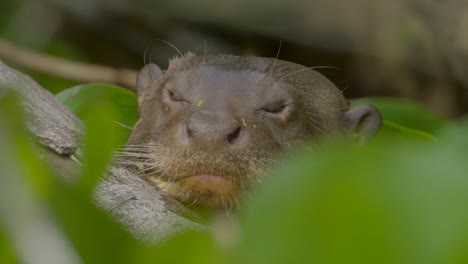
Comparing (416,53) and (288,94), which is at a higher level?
(416,53)

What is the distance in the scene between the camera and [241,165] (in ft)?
10.9

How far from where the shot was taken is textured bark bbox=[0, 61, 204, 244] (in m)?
2.04

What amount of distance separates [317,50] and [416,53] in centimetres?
94

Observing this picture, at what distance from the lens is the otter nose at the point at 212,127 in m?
3.31

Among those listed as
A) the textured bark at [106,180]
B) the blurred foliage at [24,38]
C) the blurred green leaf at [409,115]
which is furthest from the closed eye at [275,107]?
the blurred foliage at [24,38]

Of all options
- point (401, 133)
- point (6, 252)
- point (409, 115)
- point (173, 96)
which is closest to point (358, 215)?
point (6, 252)

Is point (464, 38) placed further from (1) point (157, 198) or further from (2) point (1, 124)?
(2) point (1, 124)

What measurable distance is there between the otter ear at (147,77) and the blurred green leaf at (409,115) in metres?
0.99

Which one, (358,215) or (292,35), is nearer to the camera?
(358,215)

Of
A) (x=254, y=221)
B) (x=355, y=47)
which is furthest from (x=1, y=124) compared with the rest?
(x=355, y=47)

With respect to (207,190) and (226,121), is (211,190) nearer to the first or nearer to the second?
(207,190)

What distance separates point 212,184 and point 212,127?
19cm

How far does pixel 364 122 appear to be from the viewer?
4.32m

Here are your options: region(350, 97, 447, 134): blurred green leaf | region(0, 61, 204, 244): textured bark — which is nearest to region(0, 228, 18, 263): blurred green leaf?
region(0, 61, 204, 244): textured bark
